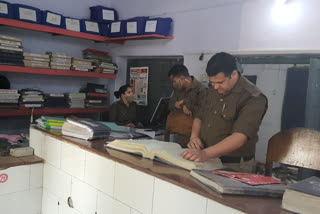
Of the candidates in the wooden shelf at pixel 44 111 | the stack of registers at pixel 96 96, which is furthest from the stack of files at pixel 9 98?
the stack of registers at pixel 96 96

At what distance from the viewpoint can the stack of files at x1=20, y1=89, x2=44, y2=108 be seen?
11.5ft

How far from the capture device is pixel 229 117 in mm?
1823

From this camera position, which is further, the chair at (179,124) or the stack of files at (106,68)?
the stack of files at (106,68)

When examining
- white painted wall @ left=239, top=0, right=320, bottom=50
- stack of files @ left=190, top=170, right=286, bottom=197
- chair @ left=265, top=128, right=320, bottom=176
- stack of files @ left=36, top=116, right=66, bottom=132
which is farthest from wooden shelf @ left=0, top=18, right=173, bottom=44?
stack of files @ left=190, top=170, right=286, bottom=197

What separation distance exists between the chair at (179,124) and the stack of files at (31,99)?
5.62ft

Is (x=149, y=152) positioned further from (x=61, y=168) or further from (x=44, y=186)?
(x=44, y=186)

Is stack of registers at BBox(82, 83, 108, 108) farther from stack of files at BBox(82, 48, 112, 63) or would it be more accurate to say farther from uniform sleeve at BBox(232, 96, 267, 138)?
uniform sleeve at BBox(232, 96, 267, 138)

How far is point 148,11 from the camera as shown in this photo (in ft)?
13.2

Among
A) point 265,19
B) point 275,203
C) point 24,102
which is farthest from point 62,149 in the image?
point 265,19

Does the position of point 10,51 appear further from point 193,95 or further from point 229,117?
point 229,117

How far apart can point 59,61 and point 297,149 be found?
3.09 meters

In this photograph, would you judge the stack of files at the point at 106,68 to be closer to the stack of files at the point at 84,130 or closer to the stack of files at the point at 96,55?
the stack of files at the point at 96,55

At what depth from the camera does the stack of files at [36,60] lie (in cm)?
350

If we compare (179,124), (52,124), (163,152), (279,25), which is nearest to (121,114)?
(179,124)
